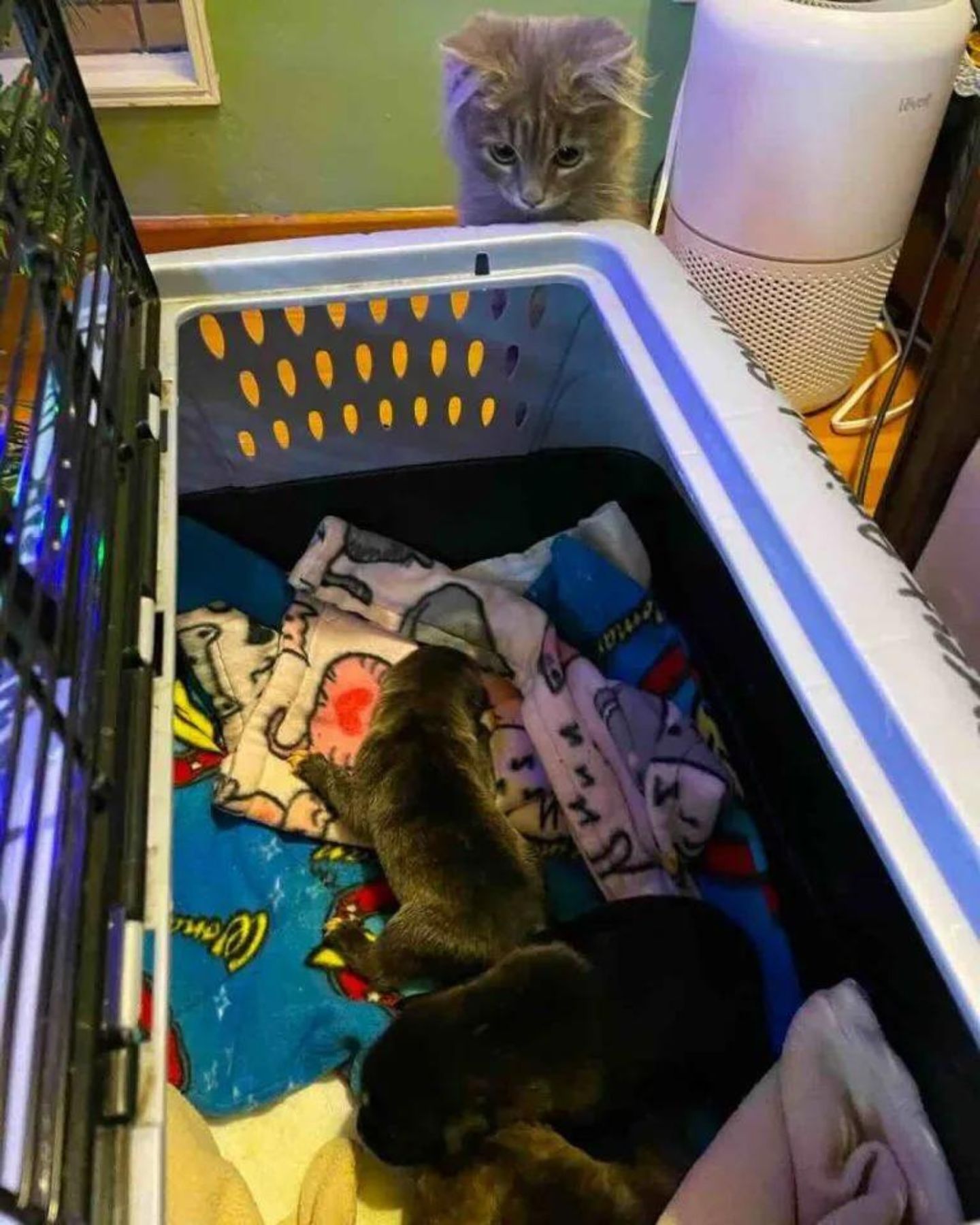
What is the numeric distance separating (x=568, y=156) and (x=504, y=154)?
7 cm

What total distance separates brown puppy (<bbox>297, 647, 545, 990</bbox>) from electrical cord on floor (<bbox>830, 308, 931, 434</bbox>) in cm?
82

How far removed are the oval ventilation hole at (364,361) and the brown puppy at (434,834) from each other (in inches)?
11.2

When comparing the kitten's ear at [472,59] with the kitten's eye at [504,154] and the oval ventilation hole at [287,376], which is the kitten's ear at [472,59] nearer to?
the kitten's eye at [504,154]

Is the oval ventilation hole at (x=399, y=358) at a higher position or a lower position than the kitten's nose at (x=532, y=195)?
lower

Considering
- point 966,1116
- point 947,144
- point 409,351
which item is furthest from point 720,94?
point 966,1116

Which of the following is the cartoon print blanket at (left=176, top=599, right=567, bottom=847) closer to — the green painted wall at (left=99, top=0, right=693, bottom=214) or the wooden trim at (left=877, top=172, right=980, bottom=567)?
the wooden trim at (left=877, top=172, right=980, bottom=567)

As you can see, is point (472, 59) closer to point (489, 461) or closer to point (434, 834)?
point (489, 461)

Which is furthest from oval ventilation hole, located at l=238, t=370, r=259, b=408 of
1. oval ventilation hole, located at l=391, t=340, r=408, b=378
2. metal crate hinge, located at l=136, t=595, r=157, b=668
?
metal crate hinge, located at l=136, t=595, r=157, b=668

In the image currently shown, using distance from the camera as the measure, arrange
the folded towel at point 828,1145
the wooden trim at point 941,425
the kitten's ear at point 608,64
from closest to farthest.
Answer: the folded towel at point 828,1145 < the wooden trim at point 941,425 < the kitten's ear at point 608,64

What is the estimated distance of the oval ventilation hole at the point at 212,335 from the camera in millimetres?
927

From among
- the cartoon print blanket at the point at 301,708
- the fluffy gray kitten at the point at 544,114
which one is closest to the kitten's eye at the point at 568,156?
the fluffy gray kitten at the point at 544,114

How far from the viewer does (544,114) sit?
117 centimetres

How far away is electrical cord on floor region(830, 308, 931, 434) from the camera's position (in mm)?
1527

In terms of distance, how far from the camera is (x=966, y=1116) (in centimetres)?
59
